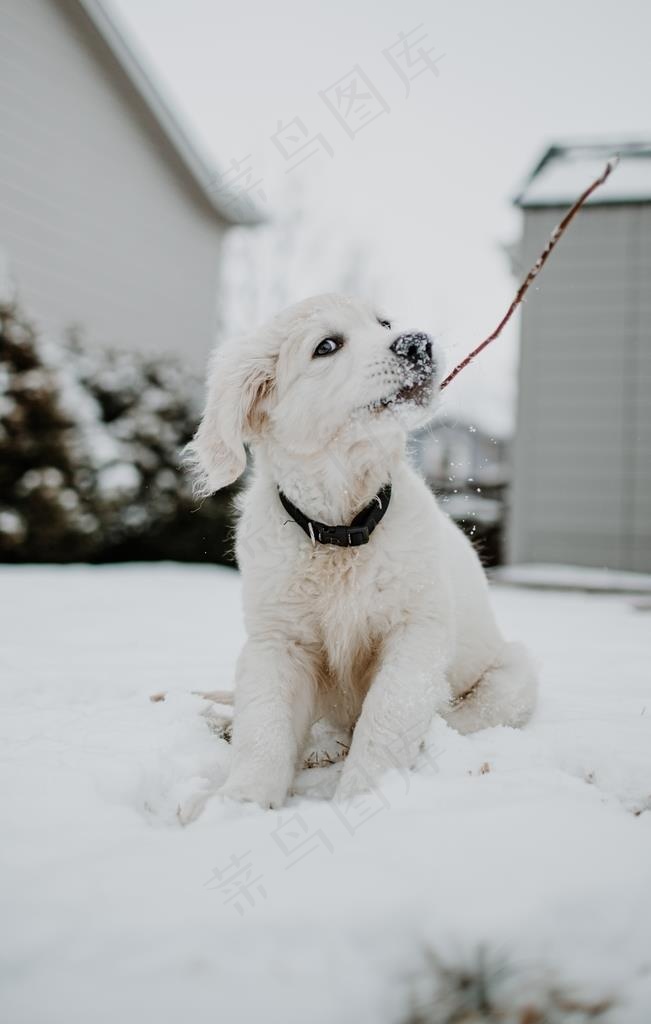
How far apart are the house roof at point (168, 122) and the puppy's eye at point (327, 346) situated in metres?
9.26

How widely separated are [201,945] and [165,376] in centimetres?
878

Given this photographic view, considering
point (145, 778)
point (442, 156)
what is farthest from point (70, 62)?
point (145, 778)

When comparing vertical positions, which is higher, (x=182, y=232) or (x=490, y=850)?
(x=182, y=232)

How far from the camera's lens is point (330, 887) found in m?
1.23

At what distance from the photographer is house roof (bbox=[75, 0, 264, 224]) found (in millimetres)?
9227

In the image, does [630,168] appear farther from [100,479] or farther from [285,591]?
[285,591]

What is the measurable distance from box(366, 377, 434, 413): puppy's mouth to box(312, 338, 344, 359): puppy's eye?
326mm

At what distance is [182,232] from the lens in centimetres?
1145

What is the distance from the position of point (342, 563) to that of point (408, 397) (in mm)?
584

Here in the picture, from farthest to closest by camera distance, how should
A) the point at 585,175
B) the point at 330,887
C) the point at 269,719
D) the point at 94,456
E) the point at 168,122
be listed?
the point at 168,122 < the point at 585,175 < the point at 94,456 < the point at 269,719 < the point at 330,887

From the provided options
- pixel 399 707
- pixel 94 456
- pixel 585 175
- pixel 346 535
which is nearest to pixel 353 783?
pixel 399 707

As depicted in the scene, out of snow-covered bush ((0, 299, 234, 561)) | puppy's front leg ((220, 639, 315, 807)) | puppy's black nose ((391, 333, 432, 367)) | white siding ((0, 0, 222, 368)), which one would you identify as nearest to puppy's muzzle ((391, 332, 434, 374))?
puppy's black nose ((391, 333, 432, 367))

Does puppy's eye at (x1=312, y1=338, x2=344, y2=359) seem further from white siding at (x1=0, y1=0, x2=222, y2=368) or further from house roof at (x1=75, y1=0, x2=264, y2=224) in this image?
house roof at (x1=75, y1=0, x2=264, y2=224)

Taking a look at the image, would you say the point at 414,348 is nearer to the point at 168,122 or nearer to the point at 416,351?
the point at 416,351
